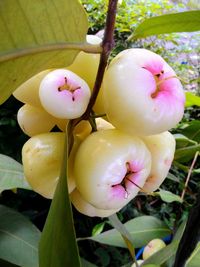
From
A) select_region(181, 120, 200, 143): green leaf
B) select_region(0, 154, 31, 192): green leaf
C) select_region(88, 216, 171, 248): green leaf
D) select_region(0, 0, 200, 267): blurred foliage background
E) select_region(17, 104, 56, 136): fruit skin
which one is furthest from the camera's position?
select_region(0, 0, 200, 267): blurred foliage background

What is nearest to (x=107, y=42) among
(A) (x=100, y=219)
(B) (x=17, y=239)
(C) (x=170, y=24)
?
(C) (x=170, y=24)

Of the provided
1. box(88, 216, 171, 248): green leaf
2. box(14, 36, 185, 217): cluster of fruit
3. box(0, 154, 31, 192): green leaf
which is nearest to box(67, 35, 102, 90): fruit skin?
box(14, 36, 185, 217): cluster of fruit

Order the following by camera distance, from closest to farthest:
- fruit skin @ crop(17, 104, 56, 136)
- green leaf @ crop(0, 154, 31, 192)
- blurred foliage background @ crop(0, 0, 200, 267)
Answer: fruit skin @ crop(17, 104, 56, 136) < green leaf @ crop(0, 154, 31, 192) < blurred foliage background @ crop(0, 0, 200, 267)

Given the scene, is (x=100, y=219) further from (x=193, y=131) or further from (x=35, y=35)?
(x=35, y=35)

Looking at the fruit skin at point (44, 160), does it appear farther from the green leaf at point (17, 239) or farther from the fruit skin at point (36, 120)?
the green leaf at point (17, 239)

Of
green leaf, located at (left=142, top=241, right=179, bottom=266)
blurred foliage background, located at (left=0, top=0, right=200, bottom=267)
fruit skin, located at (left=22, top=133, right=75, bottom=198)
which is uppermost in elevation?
fruit skin, located at (left=22, top=133, right=75, bottom=198)

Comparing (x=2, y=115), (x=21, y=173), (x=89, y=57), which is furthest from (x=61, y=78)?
(x=2, y=115)

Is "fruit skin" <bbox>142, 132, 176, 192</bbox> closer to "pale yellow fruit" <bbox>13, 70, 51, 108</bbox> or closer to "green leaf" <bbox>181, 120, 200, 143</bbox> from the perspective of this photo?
"pale yellow fruit" <bbox>13, 70, 51, 108</bbox>
